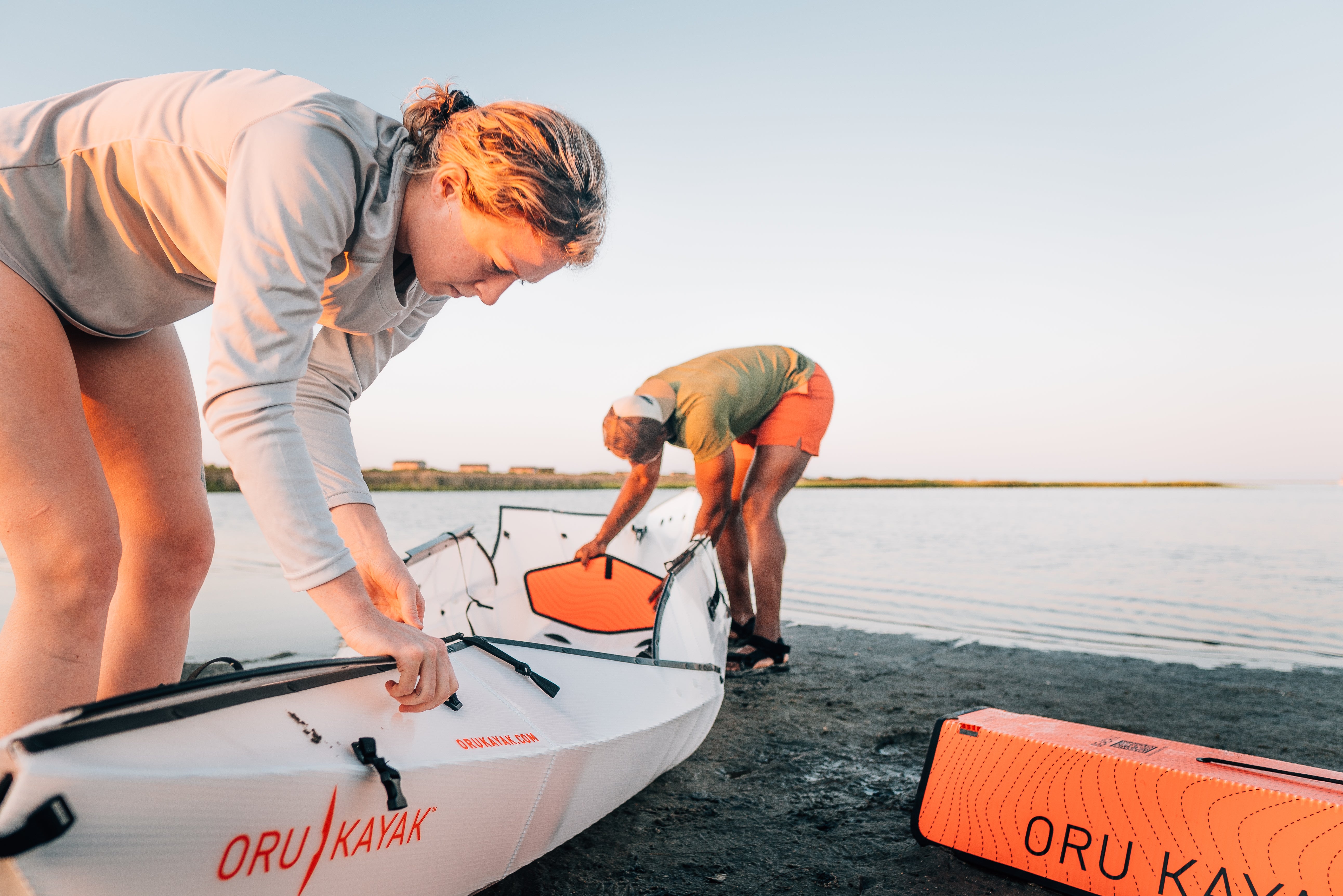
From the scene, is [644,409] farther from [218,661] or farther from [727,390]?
[218,661]

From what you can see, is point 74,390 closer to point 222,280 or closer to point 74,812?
point 222,280

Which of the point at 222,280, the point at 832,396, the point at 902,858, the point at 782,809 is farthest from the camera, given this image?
the point at 832,396

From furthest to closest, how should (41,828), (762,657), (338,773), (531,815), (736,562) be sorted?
(736,562) → (762,657) → (531,815) → (338,773) → (41,828)

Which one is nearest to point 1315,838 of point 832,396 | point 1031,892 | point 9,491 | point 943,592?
point 1031,892

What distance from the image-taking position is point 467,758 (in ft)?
3.56

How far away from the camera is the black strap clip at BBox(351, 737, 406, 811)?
0.95 metres

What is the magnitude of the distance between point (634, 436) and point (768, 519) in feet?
2.60

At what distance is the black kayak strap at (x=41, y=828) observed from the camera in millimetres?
637

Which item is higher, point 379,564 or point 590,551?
point 379,564

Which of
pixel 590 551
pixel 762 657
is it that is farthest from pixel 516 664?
pixel 762 657

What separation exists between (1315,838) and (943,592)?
485 cm

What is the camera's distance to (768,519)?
354cm

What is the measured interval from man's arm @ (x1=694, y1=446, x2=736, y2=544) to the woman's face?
236cm

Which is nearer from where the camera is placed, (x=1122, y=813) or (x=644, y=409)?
(x=1122, y=813)
